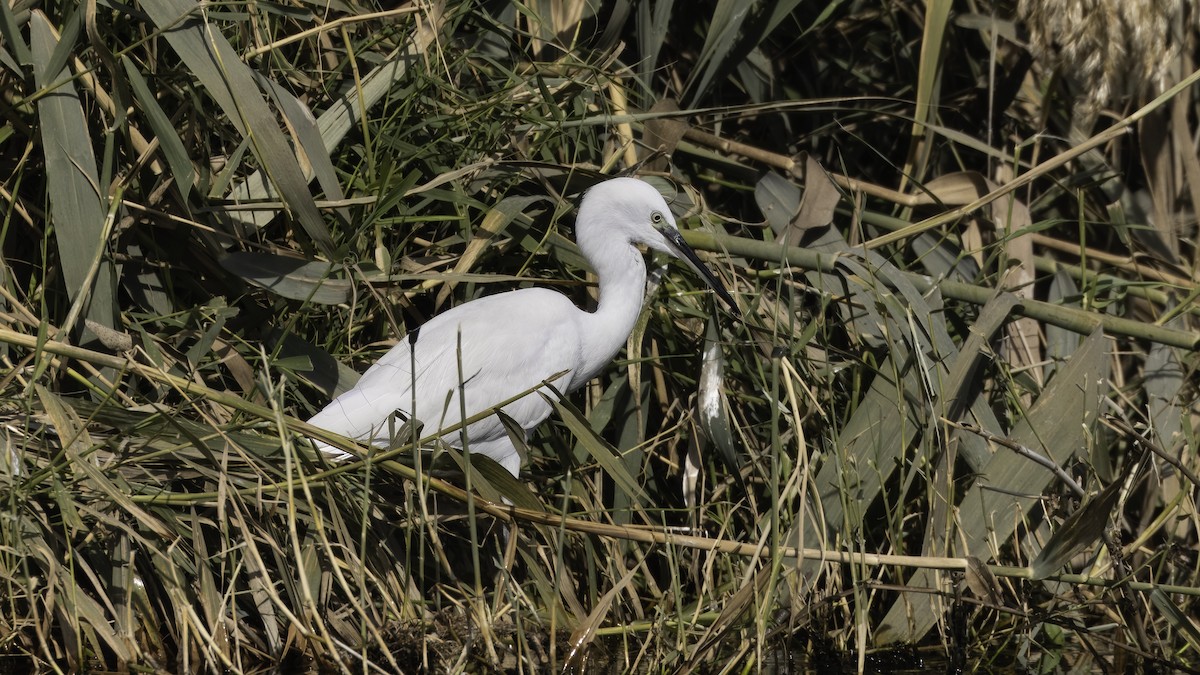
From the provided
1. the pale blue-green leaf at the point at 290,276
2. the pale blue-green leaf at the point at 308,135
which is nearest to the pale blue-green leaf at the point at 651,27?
the pale blue-green leaf at the point at 308,135

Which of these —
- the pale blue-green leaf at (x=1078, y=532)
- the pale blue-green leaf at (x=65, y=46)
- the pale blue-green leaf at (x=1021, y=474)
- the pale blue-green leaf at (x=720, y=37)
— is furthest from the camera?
the pale blue-green leaf at (x=720, y=37)

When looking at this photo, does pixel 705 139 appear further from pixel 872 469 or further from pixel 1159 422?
pixel 1159 422

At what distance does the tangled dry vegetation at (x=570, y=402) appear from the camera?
207 centimetres

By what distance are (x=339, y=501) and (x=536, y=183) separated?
0.95m

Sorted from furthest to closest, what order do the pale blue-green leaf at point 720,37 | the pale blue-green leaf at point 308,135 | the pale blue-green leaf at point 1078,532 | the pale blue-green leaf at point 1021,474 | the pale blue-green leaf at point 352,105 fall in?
1. the pale blue-green leaf at point 720,37
2. the pale blue-green leaf at point 352,105
3. the pale blue-green leaf at point 308,135
4. the pale blue-green leaf at point 1021,474
5. the pale blue-green leaf at point 1078,532

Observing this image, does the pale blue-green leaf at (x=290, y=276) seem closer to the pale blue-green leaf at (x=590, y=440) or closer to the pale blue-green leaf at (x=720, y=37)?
the pale blue-green leaf at (x=590, y=440)

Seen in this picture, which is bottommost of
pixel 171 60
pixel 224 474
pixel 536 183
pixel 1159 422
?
pixel 1159 422

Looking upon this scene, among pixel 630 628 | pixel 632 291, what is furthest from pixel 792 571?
pixel 632 291

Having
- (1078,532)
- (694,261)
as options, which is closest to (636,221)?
(694,261)

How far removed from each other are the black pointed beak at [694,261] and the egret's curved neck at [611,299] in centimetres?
7

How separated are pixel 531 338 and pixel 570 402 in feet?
1.19

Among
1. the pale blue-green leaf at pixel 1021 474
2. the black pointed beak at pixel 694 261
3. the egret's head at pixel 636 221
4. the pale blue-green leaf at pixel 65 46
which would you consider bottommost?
the pale blue-green leaf at pixel 1021 474

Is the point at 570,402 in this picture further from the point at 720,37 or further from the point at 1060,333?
the point at 1060,333

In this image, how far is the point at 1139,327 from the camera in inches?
104
